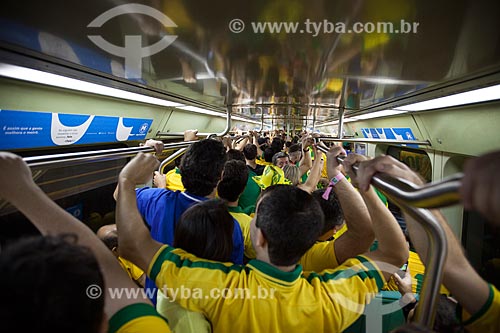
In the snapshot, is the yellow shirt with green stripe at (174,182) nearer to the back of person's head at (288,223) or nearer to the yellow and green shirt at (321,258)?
the yellow and green shirt at (321,258)

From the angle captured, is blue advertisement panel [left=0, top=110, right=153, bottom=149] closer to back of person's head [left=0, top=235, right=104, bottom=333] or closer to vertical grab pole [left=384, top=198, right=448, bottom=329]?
back of person's head [left=0, top=235, right=104, bottom=333]

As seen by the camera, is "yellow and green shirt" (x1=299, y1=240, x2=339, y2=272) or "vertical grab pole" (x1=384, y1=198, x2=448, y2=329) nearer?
"vertical grab pole" (x1=384, y1=198, x2=448, y2=329)

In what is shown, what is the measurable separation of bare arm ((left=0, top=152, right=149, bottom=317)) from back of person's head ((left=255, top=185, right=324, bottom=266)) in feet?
2.01

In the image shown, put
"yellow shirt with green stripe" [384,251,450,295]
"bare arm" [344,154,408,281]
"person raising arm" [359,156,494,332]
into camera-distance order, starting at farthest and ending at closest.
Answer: "yellow shirt with green stripe" [384,251,450,295] < "bare arm" [344,154,408,281] < "person raising arm" [359,156,494,332]

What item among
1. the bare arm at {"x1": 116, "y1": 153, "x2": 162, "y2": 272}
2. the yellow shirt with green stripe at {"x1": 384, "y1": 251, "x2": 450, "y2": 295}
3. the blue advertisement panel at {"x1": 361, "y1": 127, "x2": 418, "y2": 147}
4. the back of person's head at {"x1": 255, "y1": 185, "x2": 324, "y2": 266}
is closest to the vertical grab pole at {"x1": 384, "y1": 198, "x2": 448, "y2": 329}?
the back of person's head at {"x1": 255, "y1": 185, "x2": 324, "y2": 266}

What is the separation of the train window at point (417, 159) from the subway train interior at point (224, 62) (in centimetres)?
167

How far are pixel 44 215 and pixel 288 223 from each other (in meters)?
1.02

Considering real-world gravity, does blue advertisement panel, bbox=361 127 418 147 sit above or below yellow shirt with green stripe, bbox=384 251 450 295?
above

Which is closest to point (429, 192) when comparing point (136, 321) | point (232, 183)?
point (136, 321)

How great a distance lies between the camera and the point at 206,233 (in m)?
1.55

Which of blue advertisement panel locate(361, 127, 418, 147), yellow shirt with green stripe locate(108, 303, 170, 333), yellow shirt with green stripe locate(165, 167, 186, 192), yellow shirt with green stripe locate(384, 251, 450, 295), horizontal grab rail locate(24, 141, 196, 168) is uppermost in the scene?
blue advertisement panel locate(361, 127, 418, 147)

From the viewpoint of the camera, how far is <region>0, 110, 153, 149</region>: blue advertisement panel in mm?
2498

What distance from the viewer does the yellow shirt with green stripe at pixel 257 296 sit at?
127 centimetres

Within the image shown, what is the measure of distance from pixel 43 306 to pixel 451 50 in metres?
2.00
